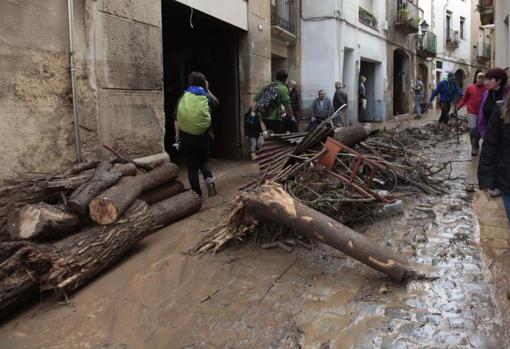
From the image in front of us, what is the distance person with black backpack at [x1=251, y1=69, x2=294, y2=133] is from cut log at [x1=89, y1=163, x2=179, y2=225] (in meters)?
3.09

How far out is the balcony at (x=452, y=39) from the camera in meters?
31.3

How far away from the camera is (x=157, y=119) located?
659 centimetres

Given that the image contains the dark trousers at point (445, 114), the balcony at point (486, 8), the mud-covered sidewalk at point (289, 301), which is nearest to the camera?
the mud-covered sidewalk at point (289, 301)

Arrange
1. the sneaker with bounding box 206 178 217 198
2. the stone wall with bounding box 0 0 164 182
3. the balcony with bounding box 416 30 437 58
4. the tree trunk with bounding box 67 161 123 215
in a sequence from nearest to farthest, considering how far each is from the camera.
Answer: the tree trunk with bounding box 67 161 123 215 < the stone wall with bounding box 0 0 164 182 < the sneaker with bounding box 206 178 217 198 < the balcony with bounding box 416 30 437 58

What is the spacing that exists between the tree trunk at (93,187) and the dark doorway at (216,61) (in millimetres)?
4943

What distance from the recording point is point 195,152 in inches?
231

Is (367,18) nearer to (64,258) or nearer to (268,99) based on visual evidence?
(268,99)

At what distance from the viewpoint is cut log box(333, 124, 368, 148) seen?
19.3 feet

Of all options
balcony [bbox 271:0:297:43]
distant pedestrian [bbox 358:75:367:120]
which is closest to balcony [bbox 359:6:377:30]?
distant pedestrian [bbox 358:75:367:120]

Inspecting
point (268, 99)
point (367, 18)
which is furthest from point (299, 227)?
point (367, 18)

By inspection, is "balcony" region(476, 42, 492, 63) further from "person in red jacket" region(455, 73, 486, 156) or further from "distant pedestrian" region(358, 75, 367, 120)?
"person in red jacket" region(455, 73, 486, 156)

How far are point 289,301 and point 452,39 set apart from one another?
108 feet

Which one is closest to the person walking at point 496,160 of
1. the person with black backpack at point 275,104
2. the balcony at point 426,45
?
the person with black backpack at point 275,104

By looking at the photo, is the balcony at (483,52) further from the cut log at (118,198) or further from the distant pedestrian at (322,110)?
the cut log at (118,198)
